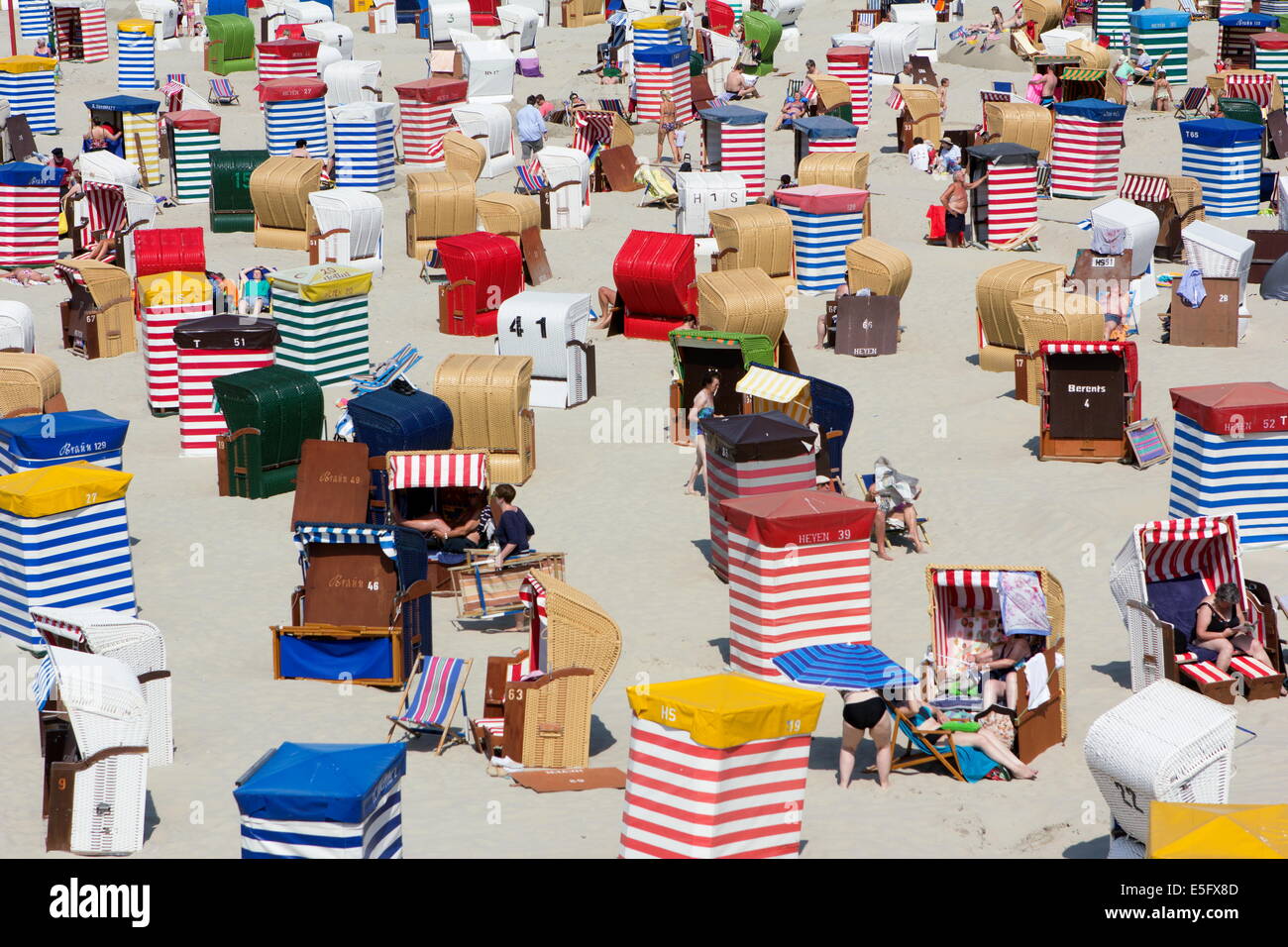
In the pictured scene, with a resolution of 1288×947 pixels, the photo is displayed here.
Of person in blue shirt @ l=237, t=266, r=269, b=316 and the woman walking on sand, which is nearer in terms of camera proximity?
the woman walking on sand

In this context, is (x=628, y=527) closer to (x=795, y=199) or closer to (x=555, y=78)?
(x=795, y=199)

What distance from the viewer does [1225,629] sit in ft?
42.8

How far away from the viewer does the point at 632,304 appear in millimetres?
24359

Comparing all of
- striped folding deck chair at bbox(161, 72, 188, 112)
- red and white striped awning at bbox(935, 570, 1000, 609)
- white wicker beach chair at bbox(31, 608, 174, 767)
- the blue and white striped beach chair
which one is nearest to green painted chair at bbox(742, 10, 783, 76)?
striped folding deck chair at bbox(161, 72, 188, 112)

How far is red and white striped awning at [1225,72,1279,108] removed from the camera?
33.5 meters

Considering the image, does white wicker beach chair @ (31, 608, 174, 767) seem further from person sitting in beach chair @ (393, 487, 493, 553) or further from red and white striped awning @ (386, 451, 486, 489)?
red and white striped awning @ (386, 451, 486, 489)

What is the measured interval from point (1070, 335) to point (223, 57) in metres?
26.8

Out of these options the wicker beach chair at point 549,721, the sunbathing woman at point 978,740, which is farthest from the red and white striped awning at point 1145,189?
the wicker beach chair at point 549,721

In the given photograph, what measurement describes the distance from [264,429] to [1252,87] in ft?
73.7

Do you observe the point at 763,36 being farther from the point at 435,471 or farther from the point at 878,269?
the point at 435,471

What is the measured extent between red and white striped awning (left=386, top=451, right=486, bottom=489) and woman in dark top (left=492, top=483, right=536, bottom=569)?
2.81 feet
